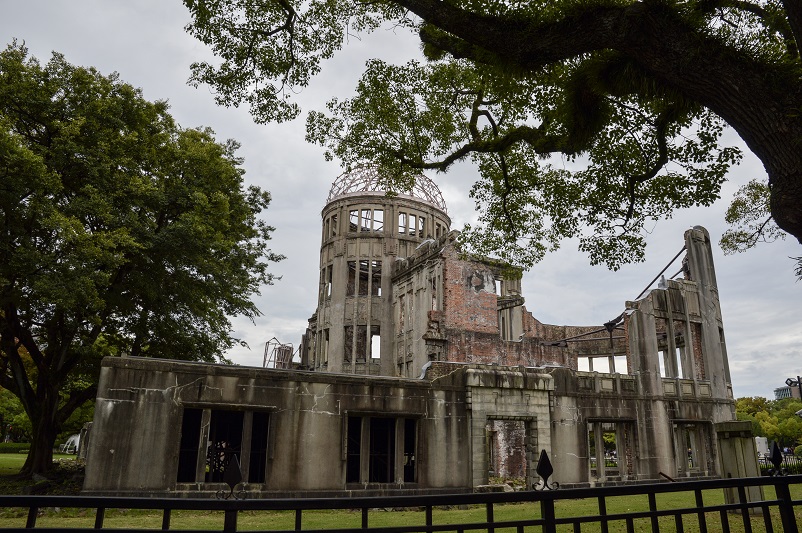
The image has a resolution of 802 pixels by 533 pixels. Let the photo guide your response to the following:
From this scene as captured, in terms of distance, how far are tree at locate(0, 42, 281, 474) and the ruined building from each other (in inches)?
235

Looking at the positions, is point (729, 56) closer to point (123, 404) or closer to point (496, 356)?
point (123, 404)

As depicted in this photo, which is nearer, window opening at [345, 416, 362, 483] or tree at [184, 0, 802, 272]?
tree at [184, 0, 802, 272]

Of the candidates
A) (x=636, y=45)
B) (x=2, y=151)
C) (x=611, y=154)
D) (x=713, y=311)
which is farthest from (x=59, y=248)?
(x=713, y=311)

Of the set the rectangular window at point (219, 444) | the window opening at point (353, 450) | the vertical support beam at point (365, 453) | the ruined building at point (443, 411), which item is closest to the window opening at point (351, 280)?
the ruined building at point (443, 411)

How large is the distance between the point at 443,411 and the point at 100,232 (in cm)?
1234

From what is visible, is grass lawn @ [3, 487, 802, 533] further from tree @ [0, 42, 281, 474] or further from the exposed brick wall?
the exposed brick wall

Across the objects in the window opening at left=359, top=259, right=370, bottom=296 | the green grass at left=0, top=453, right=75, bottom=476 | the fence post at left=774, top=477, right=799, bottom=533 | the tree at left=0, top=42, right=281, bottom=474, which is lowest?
the green grass at left=0, top=453, right=75, bottom=476

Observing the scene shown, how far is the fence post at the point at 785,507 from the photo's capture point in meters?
4.13

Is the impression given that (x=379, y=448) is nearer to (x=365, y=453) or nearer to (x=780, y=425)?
(x=365, y=453)

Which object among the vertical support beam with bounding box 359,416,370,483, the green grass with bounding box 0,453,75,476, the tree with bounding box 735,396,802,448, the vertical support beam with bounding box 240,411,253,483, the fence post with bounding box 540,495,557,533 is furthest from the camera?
the tree with bounding box 735,396,802,448

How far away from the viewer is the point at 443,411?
678 inches

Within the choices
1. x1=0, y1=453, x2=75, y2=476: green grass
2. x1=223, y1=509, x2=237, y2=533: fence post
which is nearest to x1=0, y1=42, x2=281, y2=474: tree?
x1=0, y1=453, x2=75, y2=476: green grass

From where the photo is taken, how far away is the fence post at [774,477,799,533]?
13.5 ft

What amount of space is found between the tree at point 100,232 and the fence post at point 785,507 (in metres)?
18.1
